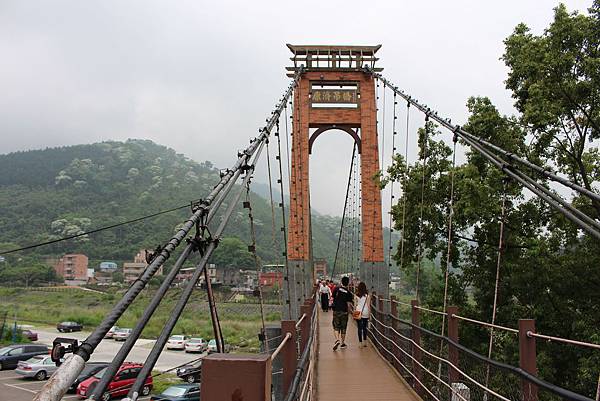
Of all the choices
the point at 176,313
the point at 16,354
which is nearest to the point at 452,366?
the point at 176,313

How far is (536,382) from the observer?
2207 mm

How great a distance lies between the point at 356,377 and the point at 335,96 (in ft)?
27.7

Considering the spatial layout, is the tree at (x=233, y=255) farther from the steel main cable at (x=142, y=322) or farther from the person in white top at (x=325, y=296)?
the steel main cable at (x=142, y=322)

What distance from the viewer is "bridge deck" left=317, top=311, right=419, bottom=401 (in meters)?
4.59

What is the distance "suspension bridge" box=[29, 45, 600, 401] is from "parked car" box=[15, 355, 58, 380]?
41.7 feet

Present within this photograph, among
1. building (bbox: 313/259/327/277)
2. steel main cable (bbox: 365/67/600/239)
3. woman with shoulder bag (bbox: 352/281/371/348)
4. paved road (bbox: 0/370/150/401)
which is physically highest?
steel main cable (bbox: 365/67/600/239)

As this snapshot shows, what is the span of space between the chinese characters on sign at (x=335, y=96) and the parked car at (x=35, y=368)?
1395cm

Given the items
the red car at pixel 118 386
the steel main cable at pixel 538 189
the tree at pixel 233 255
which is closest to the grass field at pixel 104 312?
the tree at pixel 233 255

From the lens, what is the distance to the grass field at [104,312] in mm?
33812

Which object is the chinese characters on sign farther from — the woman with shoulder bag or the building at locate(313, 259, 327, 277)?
the building at locate(313, 259, 327, 277)

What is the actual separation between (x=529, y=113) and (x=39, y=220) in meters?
69.2

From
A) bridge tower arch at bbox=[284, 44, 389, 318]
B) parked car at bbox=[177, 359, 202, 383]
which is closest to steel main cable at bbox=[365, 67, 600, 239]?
parked car at bbox=[177, 359, 202, 383]

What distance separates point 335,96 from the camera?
1259cm

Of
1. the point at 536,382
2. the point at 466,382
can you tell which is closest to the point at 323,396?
the point at 466,382
